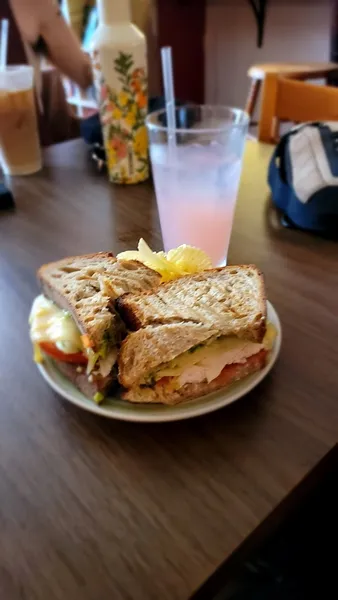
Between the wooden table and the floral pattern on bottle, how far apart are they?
44cm

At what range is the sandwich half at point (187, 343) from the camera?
0.49m

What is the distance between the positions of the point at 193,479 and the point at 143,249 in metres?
0.30

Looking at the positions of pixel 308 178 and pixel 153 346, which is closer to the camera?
pixel 153 346

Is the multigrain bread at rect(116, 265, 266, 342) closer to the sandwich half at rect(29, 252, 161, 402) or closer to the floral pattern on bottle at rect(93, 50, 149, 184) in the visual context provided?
the sandwich half at rect(29, 252, 161, 402)

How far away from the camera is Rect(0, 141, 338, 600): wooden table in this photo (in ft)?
1.27

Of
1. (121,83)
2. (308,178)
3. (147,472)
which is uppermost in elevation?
(121,83)

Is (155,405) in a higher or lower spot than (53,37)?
lower

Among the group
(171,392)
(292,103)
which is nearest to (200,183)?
(171,392)

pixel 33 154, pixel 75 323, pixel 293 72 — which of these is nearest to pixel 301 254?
pixel 75 323

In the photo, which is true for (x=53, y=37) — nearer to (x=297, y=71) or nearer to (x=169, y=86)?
(x=169, y=86)

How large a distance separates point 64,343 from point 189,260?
7.7 inches

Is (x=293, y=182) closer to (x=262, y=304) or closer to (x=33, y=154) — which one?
(x=262, y=304)

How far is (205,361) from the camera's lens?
501 millimetres

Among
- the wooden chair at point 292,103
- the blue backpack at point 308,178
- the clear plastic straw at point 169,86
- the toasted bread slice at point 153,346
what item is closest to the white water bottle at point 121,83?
the clear plastic straw at point 169,86
